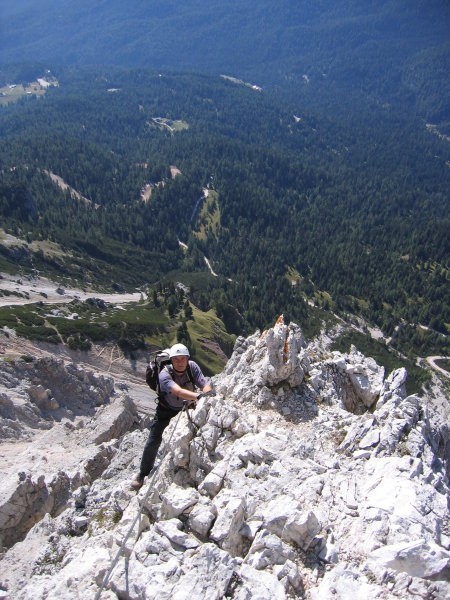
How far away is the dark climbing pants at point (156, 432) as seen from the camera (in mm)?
17656

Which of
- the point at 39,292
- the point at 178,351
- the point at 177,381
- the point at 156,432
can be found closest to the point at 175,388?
the point at 177,381

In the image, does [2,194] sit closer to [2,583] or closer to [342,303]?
[342,303]

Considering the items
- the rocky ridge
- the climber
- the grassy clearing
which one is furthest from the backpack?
the grassy clearing

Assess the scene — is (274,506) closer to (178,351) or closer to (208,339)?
(178,351)

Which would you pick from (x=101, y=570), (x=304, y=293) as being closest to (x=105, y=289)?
(x=304, y=293)

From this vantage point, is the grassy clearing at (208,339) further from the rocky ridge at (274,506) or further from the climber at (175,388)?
the climber at (175,388)

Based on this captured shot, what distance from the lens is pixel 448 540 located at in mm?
13492

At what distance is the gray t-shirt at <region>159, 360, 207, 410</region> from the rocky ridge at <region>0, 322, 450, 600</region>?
9.46 ft

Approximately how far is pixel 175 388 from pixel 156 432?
2.96 meters

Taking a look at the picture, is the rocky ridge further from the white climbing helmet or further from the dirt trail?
the dirt trail

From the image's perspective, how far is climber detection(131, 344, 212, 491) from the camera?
16031 millimetres

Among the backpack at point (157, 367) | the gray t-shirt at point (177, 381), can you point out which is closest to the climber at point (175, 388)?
the gray t-shirt at point (177, 381)

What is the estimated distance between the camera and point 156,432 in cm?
1792

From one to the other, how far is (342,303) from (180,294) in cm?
8933
